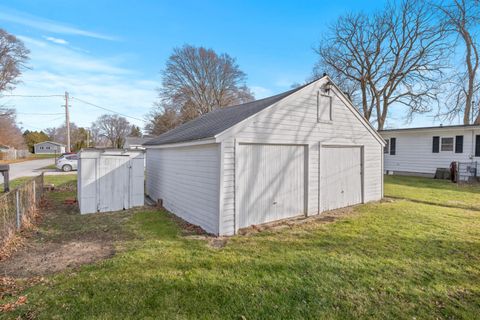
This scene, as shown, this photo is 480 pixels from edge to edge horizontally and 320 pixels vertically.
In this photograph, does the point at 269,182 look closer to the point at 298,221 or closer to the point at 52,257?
the point at 298,221

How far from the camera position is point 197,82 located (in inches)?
1266

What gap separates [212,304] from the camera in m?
2.99

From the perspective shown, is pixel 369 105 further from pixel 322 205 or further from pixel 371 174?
pixel 322 205

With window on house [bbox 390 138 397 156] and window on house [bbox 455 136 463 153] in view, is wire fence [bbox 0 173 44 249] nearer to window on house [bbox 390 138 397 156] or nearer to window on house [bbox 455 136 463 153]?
window on house [bbox 390 138 397 156]

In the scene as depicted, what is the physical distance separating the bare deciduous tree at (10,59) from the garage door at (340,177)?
34055 mm

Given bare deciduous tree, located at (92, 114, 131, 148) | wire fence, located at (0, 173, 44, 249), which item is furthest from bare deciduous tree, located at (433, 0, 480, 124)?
bare deciduous tree, located at (92, 114, 131, 148)

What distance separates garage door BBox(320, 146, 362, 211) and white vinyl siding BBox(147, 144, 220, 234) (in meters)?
3.67

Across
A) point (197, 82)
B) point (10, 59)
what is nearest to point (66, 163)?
point (10, 59)

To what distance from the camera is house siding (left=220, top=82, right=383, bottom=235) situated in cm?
548

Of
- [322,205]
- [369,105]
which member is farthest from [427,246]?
[369,105]

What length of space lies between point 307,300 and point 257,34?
54.3 ft

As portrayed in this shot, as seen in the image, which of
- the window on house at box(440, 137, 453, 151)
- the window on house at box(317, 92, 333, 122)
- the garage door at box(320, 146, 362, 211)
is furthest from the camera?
the window on house at box(440, 137, 453, 151)

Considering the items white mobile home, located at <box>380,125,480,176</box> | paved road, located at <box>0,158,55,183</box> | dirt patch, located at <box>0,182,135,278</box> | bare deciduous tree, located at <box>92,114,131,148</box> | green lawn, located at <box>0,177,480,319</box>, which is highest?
bare deciduous tree, located at <box>92,114,131,148</box>

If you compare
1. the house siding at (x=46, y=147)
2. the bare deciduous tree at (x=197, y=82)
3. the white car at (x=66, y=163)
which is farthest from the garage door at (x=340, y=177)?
the house siding at (x=46, y=147)
